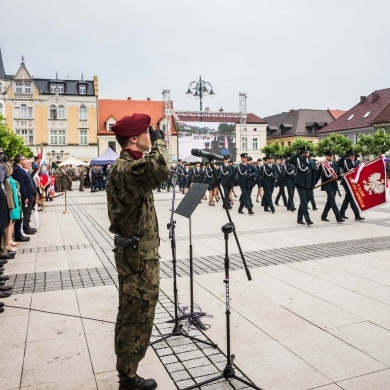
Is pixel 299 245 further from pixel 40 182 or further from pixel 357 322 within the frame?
pixel 40 182

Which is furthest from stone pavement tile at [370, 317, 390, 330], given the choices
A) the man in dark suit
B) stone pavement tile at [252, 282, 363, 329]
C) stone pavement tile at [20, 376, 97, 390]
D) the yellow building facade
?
the yellow building facade

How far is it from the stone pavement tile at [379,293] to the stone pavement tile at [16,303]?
4235mm

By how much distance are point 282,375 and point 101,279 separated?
11.9 feet

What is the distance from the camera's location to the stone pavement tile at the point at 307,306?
4.46m

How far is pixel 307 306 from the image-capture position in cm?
492

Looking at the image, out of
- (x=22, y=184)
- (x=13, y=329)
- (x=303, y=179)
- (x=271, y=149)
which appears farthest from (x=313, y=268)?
(x=271, y=149)

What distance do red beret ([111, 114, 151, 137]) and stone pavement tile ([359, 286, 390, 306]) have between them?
3781mm

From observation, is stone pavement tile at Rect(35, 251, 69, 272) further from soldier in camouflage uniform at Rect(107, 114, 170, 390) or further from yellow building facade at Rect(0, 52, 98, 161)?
yellow building facade at Rect(0, 52, 98, 161)

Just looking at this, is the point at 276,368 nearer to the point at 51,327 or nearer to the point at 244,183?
the point at 51,327

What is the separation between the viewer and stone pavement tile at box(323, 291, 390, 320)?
15.3ft

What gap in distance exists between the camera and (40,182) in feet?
56.1

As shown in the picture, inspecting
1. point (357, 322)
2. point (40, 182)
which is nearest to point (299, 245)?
point (357, 322)

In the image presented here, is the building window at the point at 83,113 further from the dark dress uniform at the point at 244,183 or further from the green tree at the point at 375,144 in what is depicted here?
the dark dress uniform at the point at 244,183

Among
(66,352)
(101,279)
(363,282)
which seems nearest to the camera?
(66,352)
